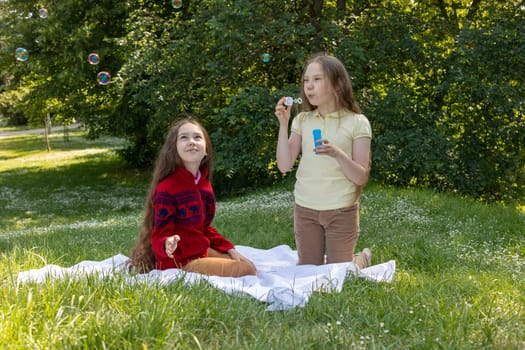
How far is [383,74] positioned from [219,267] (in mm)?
7919

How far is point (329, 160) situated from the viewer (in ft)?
14.0

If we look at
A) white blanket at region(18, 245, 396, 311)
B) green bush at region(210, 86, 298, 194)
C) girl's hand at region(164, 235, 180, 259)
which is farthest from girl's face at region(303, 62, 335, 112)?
green bush at region(210, 86, 298, 194)

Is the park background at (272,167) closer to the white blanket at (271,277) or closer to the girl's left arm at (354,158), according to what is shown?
the white blanket at (271,277)

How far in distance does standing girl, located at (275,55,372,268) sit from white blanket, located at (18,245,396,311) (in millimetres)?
332

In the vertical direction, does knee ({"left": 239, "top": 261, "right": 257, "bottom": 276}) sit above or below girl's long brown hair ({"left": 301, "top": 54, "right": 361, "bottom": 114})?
below

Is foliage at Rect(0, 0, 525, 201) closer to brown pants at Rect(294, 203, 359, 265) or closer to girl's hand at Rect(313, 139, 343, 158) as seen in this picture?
brown pants at Rect(294, 203, 359, 265)

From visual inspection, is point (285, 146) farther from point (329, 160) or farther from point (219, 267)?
point (219, 267)

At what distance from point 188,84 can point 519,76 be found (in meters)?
6.42

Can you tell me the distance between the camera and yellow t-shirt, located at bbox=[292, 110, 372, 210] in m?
4.22

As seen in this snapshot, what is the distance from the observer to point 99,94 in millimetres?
15695

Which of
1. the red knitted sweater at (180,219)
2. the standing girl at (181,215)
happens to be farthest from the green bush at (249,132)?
the red knitted sweater at (180,219)

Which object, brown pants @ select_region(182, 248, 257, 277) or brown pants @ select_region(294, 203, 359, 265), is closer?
brown pants @ select_region(182, 248, 257, 277)

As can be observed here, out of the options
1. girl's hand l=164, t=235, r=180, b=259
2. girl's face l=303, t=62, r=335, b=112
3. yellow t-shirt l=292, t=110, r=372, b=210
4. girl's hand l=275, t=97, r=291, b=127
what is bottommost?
girl's hand l=164, t=235, r=180, b=259

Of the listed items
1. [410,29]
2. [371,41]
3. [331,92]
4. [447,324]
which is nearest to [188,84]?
[371,41]
